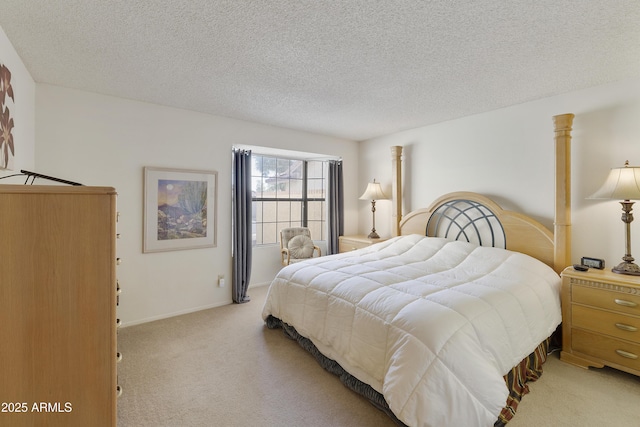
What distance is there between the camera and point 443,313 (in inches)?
68.6

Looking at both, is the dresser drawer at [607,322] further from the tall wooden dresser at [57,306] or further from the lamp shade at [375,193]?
the tall wooden dresser at [57,306]

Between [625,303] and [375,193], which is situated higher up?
[375,193]

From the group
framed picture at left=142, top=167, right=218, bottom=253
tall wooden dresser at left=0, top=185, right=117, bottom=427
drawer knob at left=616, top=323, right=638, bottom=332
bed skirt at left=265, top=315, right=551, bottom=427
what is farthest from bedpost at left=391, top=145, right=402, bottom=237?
tall wooden dresser at left=0, top=185, right=117, bottom=427

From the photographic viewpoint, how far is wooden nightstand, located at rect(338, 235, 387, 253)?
439cm

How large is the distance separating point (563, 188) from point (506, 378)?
1.91 metres

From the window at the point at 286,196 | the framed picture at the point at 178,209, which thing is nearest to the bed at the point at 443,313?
the framed picture at the point at 178,209


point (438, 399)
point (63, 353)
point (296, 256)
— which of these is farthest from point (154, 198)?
point (438, 399)

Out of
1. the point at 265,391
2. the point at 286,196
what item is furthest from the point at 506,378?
the point at 286,196

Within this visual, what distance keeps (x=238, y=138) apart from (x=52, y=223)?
9.63 feet

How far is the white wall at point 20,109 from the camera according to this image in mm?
2023

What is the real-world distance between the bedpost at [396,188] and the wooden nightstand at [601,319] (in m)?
2.11

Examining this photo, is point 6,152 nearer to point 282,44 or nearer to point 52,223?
point 52,223

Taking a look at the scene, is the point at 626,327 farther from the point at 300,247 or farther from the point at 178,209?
the point at 178,209

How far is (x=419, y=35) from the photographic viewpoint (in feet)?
6.26
